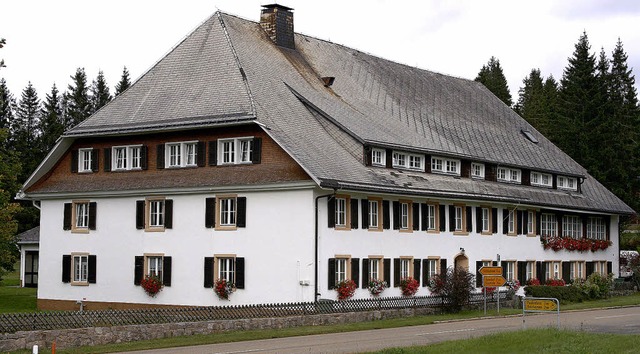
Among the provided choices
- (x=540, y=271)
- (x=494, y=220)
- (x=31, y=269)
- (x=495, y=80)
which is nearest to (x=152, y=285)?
(x=494, y=220)

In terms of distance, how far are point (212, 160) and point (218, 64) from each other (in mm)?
5361

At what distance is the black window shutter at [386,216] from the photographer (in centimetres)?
4566

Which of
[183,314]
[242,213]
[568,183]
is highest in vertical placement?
[568,183]

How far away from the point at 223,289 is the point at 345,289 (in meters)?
4.99

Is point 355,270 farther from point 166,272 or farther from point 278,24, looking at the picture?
point 278,24

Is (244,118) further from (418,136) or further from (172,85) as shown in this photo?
(418,136)

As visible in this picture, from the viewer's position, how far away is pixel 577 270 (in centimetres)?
6262

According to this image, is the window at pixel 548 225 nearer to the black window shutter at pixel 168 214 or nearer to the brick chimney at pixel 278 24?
the brick chimney at pixel 278 24

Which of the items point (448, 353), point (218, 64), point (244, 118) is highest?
point (218, 64)

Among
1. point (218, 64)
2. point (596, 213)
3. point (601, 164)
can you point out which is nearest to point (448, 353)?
point (218, 64)

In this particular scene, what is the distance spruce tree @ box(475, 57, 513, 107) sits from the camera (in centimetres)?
10862

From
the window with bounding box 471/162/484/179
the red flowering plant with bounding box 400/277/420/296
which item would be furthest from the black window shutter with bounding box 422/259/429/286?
the window with bounding box 471/162/484/179

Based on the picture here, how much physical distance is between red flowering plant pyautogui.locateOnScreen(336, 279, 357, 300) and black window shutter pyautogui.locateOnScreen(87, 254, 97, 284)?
12.0 meters

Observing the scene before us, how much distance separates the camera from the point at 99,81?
106062mm
